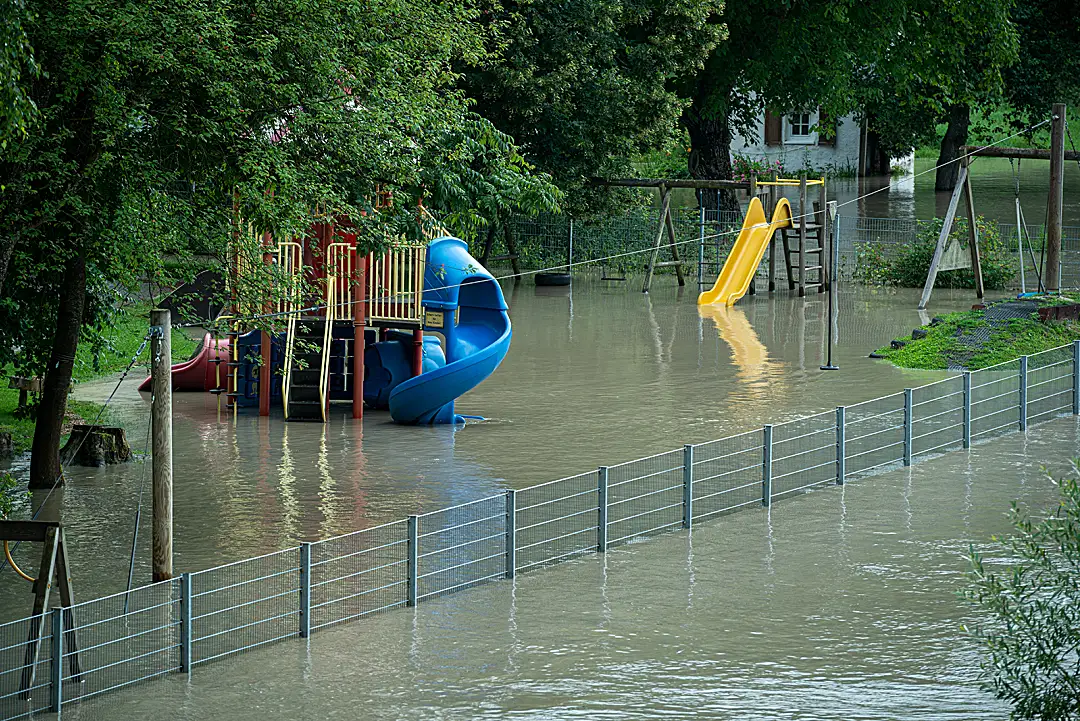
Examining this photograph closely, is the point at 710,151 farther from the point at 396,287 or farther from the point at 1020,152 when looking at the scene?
the point at 396,287

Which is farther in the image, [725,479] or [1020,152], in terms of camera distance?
[1020,152]

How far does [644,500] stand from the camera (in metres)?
15.4

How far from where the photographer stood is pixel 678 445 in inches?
731

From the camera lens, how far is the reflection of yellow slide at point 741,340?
24867mm

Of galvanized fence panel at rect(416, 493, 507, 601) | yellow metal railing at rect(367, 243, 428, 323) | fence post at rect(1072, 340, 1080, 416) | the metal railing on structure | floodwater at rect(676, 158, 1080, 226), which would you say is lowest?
galvanized fence panel at rect(416, 493, 507, 601)

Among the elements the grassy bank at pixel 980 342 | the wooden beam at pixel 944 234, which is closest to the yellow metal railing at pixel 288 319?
the grassy bank at pixel 980 342

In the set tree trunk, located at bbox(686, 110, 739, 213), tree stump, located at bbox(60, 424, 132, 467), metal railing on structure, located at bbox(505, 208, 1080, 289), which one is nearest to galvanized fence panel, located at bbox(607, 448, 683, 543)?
tree stump, located at bbox(60, 424, 132, 467)

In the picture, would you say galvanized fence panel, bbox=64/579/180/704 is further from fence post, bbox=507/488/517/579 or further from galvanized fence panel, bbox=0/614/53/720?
fence post, bbox=507/488/517/579

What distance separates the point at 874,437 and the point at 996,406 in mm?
2141

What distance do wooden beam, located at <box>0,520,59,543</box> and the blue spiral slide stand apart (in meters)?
10.0

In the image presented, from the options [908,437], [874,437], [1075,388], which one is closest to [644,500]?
[908,437]

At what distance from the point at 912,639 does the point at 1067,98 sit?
44835 millimetres

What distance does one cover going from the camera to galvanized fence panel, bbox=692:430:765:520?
1534 centimetres

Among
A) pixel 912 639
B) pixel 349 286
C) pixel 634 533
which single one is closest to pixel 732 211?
pixel 349 286
